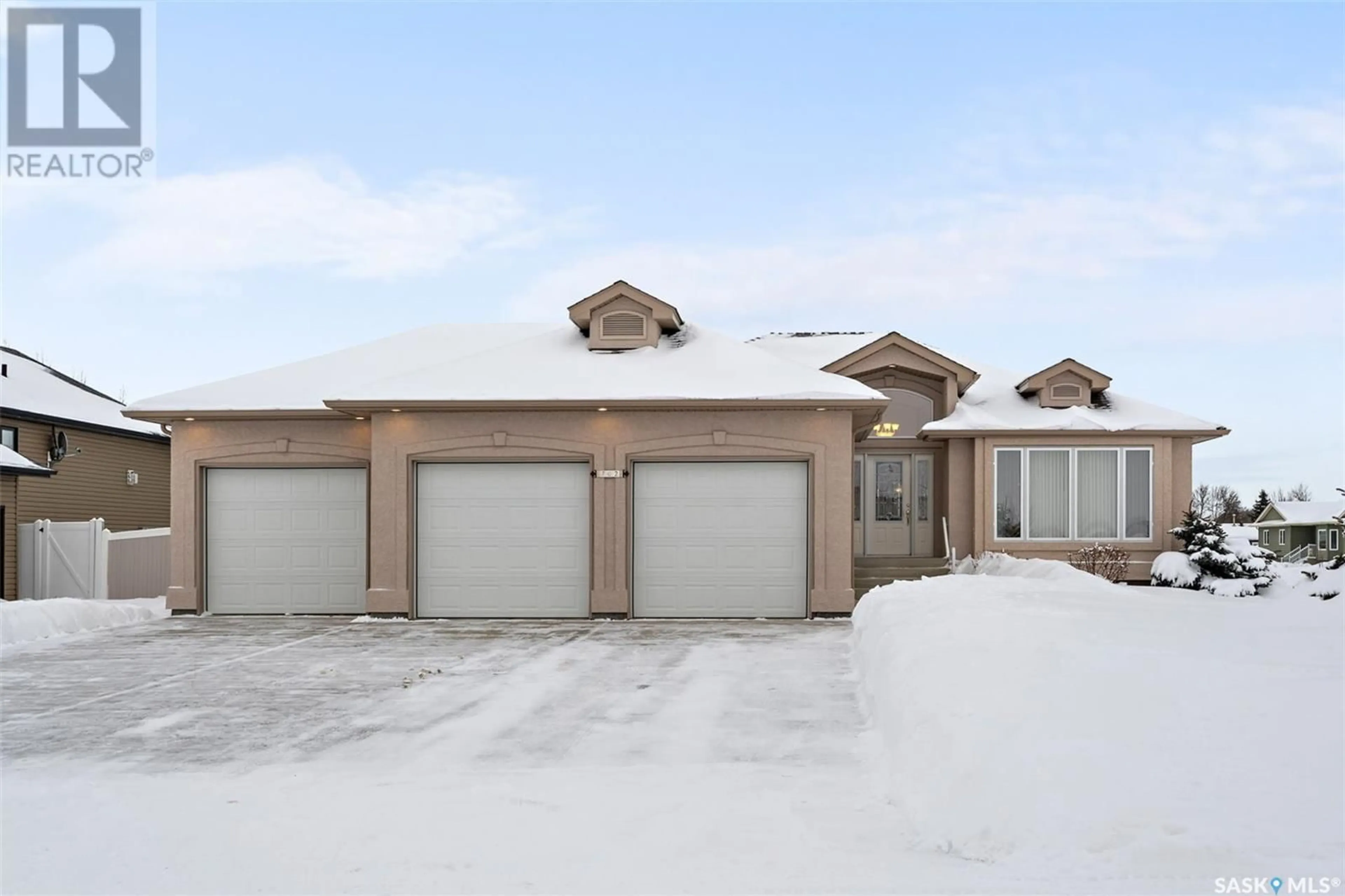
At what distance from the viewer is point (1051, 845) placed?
457cm

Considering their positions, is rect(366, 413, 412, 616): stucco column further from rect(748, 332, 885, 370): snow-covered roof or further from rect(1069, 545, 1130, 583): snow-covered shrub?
rect(1069, 545, 1130, 583): snow-covered shrub

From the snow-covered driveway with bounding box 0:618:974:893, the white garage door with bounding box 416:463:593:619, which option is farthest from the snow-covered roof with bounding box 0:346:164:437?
the snow-covered driveway with bounding box 0:618:974:893

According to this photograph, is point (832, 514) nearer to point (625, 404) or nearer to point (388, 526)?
point (625, 404)

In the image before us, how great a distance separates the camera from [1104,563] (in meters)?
19.0

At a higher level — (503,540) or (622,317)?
(622,317)

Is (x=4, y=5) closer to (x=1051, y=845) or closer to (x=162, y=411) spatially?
(x=162, y=411)

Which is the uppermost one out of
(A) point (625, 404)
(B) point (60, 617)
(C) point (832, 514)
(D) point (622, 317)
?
(D) point (622, 317)

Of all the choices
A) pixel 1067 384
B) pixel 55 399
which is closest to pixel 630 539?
pixel 1067 384

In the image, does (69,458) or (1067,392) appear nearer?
(1067,392)

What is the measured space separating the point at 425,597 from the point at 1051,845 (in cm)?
1224

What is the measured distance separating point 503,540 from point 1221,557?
40.4 ft

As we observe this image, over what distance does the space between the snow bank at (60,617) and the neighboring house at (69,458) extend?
5.15 meters

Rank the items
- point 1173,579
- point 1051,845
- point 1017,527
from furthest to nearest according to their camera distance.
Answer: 1. point 1017,527
2. point 1173,579
3. point 1051,845

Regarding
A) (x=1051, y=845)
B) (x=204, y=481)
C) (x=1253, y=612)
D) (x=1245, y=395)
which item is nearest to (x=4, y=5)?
(x=204, y=481)
